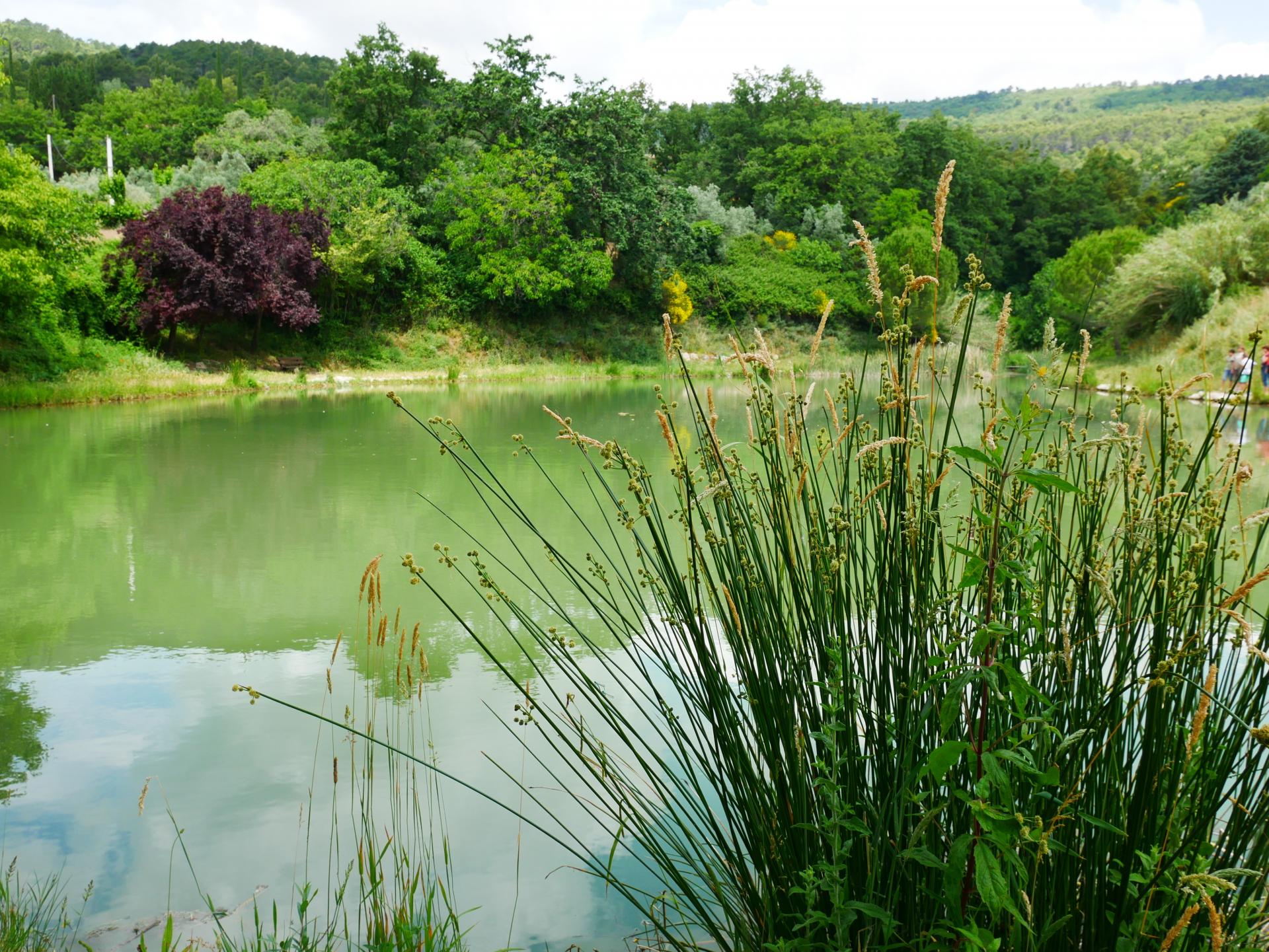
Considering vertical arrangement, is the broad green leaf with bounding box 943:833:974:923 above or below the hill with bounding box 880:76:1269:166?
below

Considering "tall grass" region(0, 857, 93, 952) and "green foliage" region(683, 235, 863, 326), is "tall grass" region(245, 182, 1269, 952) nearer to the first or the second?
"tall grass" region(0, 857, 93, 952)

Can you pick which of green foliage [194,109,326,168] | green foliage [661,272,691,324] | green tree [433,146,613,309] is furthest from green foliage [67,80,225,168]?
green foliage [661,272,691,324]

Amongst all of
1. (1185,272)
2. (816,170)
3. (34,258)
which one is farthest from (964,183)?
(34,258)

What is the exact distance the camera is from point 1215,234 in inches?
526

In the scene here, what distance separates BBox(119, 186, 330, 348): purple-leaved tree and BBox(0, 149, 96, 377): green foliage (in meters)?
1.29

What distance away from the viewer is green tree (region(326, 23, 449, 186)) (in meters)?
19.8

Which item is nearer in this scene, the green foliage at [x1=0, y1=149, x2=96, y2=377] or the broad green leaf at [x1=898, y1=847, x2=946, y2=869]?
the broad green leaf at [x1=898, y1=847, x2=946, y2=869]

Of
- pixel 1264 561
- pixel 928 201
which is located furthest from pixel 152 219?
pixel 928 201

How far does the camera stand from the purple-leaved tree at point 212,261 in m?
13.3

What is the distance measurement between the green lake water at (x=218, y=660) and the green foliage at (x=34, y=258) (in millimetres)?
3576

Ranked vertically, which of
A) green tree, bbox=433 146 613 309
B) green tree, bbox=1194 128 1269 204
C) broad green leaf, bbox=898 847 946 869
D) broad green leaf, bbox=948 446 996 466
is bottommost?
broad green leaf, bbox=898 847 946 869

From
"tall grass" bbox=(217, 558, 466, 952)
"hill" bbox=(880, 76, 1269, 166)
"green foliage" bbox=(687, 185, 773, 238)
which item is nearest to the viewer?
"tall grass" bbox=(217, 558, 466, 952)

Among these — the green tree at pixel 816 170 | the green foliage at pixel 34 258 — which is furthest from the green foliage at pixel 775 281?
the green foliage at pixel 34 258

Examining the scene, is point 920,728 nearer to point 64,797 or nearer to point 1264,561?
point 64,797
